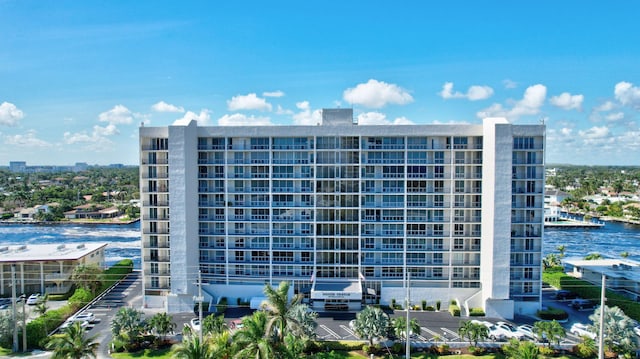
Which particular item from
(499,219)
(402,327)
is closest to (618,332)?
(499,219)

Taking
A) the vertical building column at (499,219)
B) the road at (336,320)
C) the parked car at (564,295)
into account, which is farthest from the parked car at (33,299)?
the parked car at (564,295)

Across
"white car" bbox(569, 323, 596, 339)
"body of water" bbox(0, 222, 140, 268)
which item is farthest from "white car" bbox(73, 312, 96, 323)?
"white car" bbox(569, 323, 596, 339)

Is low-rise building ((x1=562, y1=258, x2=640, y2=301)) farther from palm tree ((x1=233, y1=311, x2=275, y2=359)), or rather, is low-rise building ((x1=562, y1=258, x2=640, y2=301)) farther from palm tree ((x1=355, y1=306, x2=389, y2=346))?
palm tree ((x1=233, y1=311, x2=275, y2=359))

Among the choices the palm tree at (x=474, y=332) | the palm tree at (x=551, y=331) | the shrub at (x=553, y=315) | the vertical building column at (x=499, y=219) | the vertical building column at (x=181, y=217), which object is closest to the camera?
the palm tree at (x=551, y=331)

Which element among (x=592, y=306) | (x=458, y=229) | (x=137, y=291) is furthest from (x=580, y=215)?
(x=137, y=291)

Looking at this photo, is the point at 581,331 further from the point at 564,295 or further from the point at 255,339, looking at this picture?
the point at 255,339

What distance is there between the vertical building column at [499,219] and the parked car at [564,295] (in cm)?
1116

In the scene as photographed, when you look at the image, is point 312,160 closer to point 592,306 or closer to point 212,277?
point 212,277

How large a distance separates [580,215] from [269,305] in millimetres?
136901

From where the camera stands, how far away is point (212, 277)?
161ft

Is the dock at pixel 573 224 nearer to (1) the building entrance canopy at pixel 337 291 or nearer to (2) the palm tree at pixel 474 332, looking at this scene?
(1) the building entrance canopy at pixel 337 291

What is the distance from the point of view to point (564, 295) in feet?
168

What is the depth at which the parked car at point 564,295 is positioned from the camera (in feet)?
167

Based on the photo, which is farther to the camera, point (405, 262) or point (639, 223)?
point (639, 223)
